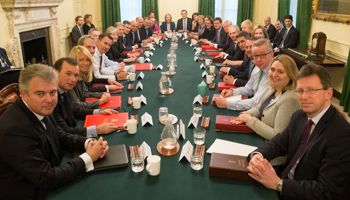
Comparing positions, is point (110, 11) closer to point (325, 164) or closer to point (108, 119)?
point (108, 119)

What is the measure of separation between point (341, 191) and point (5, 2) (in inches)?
218

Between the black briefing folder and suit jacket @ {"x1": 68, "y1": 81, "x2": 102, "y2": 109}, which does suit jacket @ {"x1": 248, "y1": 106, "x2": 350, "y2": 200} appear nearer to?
the black briefing folder

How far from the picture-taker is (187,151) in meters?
1.71

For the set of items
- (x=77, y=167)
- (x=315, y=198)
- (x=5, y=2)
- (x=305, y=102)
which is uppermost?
(x=5, y=2)

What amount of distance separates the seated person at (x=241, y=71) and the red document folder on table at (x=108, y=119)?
144 cm

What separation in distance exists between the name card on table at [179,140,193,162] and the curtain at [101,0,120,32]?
8887mm

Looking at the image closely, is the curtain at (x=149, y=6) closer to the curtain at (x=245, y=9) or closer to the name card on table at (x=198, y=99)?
the curtain at (x=245, y=9)

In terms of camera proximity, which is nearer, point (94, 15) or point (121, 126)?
point (121, 126)

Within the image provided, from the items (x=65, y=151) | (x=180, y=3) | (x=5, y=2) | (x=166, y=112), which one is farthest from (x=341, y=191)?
(x=180, y=3)

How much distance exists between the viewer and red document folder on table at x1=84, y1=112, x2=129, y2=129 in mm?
2119

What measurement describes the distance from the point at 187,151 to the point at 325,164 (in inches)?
29.4

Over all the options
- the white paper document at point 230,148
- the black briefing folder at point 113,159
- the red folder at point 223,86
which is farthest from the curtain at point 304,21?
the black briefing folder at point 113,159

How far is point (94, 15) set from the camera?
992 centimetres

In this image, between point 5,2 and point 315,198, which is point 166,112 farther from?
point 5,2
